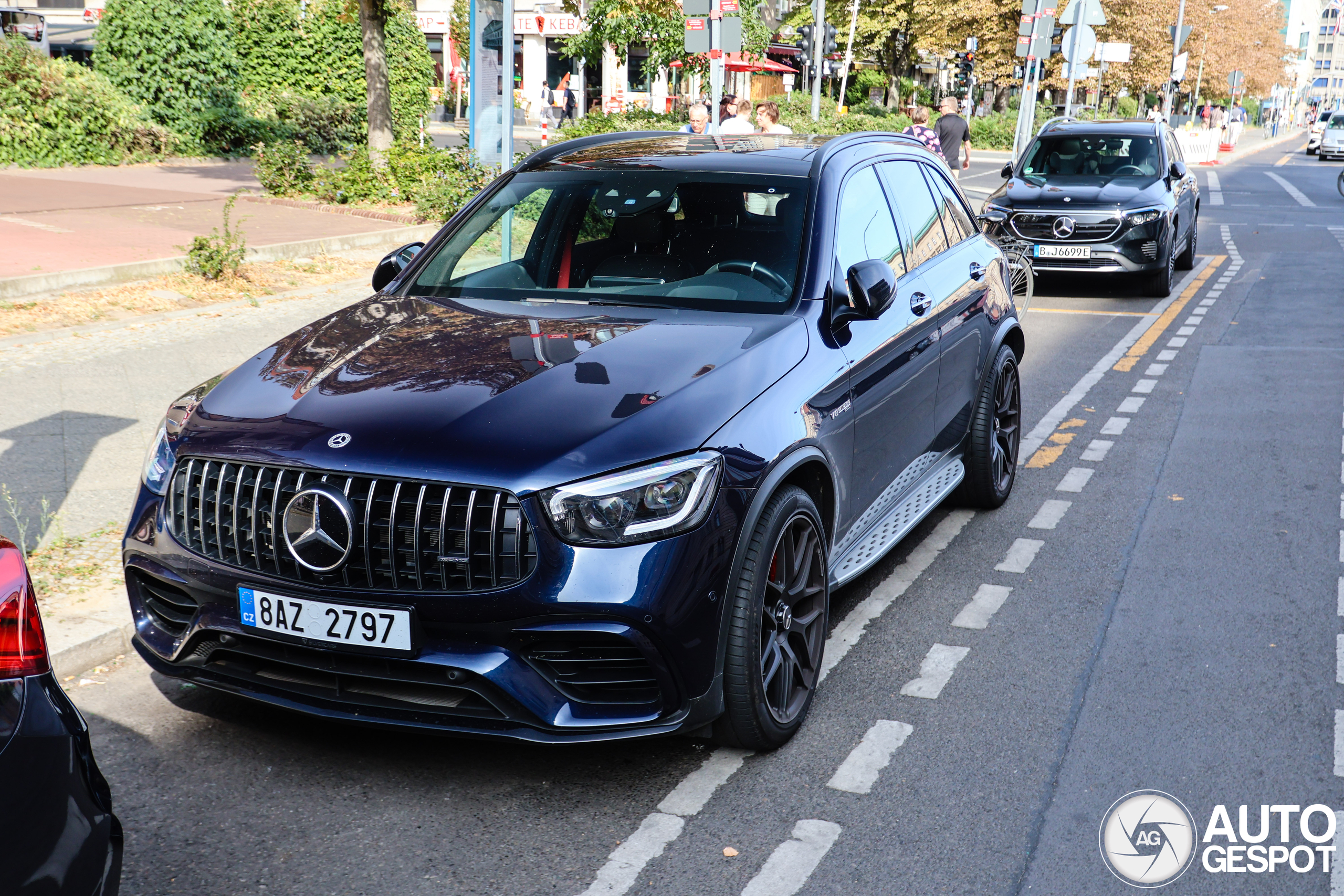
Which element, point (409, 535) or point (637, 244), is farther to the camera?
point (637, 244)

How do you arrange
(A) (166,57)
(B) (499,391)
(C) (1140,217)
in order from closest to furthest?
(B) (499,391)
(C) (1140,217)
(A) (166,57)

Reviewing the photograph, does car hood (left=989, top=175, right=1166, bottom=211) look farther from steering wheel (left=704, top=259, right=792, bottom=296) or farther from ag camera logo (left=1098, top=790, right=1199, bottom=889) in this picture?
ag camera logo (left=1098, top=790, right=1199, bottom=889)

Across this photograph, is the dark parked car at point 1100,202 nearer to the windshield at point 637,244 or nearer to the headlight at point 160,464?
the windshield at point 637,244

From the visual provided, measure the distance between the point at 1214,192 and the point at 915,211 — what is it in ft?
104

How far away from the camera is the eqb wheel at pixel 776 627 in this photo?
365 centimetres

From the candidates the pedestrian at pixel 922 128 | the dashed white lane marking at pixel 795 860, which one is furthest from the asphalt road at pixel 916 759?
the pedestrian at pixel 922 128

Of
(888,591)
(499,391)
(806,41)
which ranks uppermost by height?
(806,41)

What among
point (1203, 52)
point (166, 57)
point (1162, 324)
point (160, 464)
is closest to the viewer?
point (160, 464)

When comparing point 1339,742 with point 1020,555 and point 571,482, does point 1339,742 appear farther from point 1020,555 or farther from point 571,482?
point 571,482

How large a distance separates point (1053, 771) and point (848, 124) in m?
30.9

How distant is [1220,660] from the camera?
4730 mm

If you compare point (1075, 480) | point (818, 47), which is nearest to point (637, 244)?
point (1075, 480)

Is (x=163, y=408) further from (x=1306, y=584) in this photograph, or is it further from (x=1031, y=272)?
(x=1031, y=272)

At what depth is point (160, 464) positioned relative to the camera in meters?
3.90
